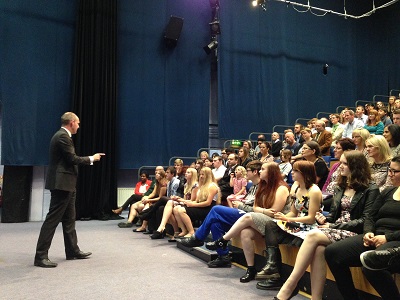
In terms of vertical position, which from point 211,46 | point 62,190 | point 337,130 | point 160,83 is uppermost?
point 211,46

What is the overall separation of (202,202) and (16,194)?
3957 mm

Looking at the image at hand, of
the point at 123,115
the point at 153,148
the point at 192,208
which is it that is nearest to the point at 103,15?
the point at 123,115

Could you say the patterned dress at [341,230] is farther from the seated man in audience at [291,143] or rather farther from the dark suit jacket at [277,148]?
the dark suit jacket at [277,148]

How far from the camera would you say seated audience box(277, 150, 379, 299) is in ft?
7.66

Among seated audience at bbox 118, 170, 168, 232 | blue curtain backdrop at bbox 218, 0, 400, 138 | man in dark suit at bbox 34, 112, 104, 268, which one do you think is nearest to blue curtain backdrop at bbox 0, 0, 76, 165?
seated audience at bbox 118, 170, 168, 232

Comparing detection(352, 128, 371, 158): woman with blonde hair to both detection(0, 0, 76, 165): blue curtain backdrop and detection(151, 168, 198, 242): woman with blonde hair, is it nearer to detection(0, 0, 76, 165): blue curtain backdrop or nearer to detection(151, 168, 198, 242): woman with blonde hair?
detection(151, 168, 198, 242): woman with blonde hair

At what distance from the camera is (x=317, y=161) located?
4.02m

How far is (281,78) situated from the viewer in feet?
30.1

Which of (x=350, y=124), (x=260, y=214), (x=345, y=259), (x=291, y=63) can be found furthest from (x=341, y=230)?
(x=291, y=63)

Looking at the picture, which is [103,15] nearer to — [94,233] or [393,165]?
[94,233]

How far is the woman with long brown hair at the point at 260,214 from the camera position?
3.05 meters

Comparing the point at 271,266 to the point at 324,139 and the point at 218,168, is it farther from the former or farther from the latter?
the point at 324,139

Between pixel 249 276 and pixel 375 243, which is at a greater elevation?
pixel 375 243

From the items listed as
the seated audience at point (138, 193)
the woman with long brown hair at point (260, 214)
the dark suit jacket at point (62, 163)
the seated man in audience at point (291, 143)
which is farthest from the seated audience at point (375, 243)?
the seated audience at point (138, 193)
